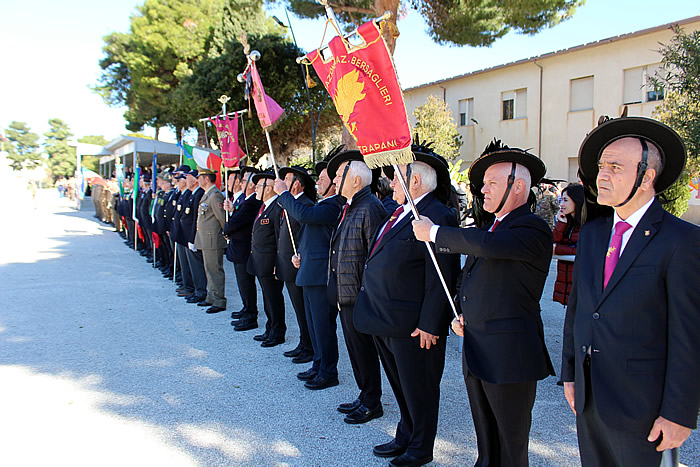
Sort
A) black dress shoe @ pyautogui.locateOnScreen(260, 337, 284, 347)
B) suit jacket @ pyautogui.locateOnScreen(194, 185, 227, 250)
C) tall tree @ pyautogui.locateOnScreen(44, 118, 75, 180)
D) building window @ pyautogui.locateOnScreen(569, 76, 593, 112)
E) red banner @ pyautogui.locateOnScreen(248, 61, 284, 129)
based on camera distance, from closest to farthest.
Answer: black dress shoe @ pyautogui.locateOnScreen(260, 337, 284, 347)
red banner @ pyautogui.locateOnScreen(248, 61, 284, 129)
suit jacket @ pyautogui.locateOnScreen(194, 185, 227, 250)
building window @ pyautogui.locateOnScreen(569, 76, 593, 112)
tall tree @ pyautogui.locateOnScreen(44, 118, 75, 180)

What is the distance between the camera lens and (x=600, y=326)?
Result: 6.74 feet

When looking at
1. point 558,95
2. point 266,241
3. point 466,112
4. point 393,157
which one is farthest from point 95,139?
point 393,157

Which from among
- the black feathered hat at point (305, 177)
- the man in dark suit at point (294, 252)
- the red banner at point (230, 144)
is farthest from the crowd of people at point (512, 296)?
the red banner at point (230, 144)

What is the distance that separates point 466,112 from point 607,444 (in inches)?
1000

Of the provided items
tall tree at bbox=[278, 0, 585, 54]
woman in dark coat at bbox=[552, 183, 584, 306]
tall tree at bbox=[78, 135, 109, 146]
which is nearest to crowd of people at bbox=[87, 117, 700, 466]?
woman in dark coat at bbox=[552, 183, 584, 306]

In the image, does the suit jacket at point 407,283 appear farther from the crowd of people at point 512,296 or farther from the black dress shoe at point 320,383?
the black dress shoe at point 320,383

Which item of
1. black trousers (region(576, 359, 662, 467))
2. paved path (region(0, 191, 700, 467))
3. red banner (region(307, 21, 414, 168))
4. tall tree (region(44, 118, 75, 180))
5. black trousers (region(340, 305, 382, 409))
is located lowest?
paved path (region(0, 191, 700, 467))

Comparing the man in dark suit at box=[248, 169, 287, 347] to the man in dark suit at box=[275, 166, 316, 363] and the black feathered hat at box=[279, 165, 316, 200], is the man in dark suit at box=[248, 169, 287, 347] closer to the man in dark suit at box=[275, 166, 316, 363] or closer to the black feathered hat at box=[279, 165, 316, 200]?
the man in dark suit at box=[275, 166, 316, 363]

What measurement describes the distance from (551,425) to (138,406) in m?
3.33

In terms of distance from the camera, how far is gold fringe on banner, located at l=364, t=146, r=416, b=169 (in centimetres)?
307

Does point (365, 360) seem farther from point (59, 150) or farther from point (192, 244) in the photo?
point (59, 150)

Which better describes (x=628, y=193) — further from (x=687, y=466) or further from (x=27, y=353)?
(x=27, y=353)

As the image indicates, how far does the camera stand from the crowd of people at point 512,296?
1.95 m

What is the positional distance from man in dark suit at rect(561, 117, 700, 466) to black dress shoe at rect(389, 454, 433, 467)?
4.03ft
